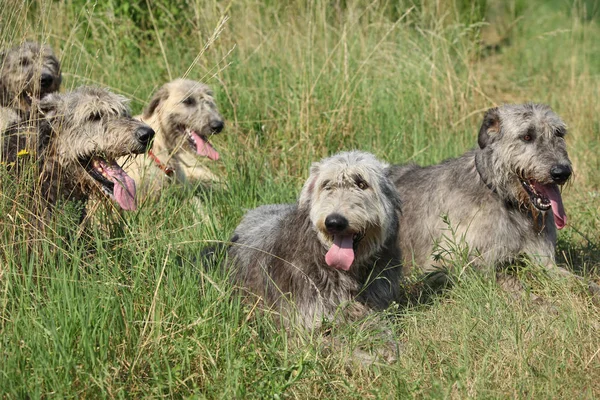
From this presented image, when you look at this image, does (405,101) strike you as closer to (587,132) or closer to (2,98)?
(587,132)

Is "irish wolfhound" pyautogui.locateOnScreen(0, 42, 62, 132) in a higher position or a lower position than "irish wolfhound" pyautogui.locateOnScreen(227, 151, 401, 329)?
higher

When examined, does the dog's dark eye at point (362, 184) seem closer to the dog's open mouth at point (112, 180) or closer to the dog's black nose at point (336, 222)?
the dog's black nose at point (336, 222)

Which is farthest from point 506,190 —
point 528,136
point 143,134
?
point 143,134

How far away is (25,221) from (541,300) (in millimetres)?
3319

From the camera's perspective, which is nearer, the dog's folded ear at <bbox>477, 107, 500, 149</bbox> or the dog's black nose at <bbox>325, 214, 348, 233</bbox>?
the dog's black nose at <bbox>325, 214, 348, 233</bbox>

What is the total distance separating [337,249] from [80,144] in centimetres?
183

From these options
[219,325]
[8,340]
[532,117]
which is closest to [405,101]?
[532,117]

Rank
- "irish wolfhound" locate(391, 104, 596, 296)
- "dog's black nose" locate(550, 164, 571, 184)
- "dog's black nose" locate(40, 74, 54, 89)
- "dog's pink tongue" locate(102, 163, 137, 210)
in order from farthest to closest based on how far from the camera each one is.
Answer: "dog's black nose" locate(40, 74, 54, 89) < "irish wolfhound" locate(391, 104, 596, 296) < "dog's black nose" locate(550, 164, 571, 184) < "dog's pink tongue" locate(102, 163, 137, 210)

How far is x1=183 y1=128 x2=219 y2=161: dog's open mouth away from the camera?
27.2 ft

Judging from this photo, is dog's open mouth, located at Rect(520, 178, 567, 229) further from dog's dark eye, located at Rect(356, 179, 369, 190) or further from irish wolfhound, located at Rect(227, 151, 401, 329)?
dog's dark eye, located at Rect(356, 179, 369, 190)

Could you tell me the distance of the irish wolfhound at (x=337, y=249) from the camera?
5.05 meters

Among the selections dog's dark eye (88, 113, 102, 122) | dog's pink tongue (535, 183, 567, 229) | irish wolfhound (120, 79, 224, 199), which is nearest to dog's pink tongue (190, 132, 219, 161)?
irish wolfhound (120, 79, 224, 199)

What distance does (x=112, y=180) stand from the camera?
5695 mm

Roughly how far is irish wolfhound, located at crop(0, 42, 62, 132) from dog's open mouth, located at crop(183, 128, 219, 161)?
1.34 m
